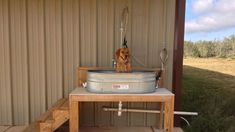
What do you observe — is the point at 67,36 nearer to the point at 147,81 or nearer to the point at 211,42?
the point at 147,81

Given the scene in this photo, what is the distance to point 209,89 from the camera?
129 inches

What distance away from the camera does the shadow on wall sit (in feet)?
10.4

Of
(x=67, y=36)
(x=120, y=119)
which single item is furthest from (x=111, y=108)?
(x=67, y=36)

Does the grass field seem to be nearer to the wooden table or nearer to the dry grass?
the dry grass

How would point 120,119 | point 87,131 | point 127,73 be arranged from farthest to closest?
point 120,119, point 87,131, point 127,73

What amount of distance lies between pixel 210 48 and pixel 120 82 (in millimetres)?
1482

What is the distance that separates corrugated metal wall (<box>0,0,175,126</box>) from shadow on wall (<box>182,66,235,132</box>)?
0.34 m

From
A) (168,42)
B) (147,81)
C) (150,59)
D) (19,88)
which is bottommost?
(19,88)

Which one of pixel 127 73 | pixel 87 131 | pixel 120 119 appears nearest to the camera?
pixel 127 73

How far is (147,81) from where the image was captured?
2.43m

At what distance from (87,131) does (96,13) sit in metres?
1.45

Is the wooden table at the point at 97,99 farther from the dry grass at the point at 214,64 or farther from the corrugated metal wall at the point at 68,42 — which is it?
the dry grass at the point at 214,64

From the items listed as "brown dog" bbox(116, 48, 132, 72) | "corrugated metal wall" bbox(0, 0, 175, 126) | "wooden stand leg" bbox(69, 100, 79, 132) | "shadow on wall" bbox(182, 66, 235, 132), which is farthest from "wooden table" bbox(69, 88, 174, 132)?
"shadow on wall" bbox(182, 66, 235, 132)

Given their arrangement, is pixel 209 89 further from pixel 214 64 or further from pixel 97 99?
pixel 97 99
